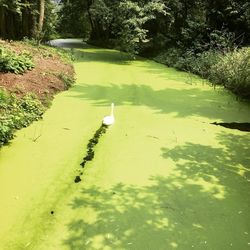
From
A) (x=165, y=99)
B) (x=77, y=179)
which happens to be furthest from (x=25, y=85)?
(x=77, y=179)

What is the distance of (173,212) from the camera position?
4.46 meters

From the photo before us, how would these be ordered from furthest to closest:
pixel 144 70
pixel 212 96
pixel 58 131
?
1. pixel 144 70
2. pixel 212 96
3. pixel 58 131

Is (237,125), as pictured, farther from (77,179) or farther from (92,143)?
(77,179)

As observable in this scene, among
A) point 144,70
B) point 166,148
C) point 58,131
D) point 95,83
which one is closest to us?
point 166,148

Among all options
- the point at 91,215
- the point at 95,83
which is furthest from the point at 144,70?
the point at 91,215

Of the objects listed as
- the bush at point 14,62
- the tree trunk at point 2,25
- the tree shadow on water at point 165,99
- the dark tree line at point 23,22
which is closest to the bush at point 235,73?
the tree shadow on water at point 165,99

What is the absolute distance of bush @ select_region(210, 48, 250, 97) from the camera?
32.1 feet

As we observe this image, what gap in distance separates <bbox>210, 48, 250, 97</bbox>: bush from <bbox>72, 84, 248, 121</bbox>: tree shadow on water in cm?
64

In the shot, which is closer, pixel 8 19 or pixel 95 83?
pixel 95 83

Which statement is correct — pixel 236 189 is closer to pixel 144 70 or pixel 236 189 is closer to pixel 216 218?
pixel 216 218

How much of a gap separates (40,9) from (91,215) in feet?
42.9

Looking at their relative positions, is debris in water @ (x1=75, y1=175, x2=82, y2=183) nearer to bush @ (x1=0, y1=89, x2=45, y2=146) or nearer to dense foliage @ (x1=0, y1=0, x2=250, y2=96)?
bush @ (x1=0, y1=89, x2=45, y2=146)

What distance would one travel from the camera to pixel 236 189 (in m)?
5.09

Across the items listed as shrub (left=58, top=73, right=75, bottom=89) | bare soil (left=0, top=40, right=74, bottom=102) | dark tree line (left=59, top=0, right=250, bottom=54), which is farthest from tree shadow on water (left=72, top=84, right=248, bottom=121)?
dark tree line (left=59, top=0, right=250, bottom=54)
